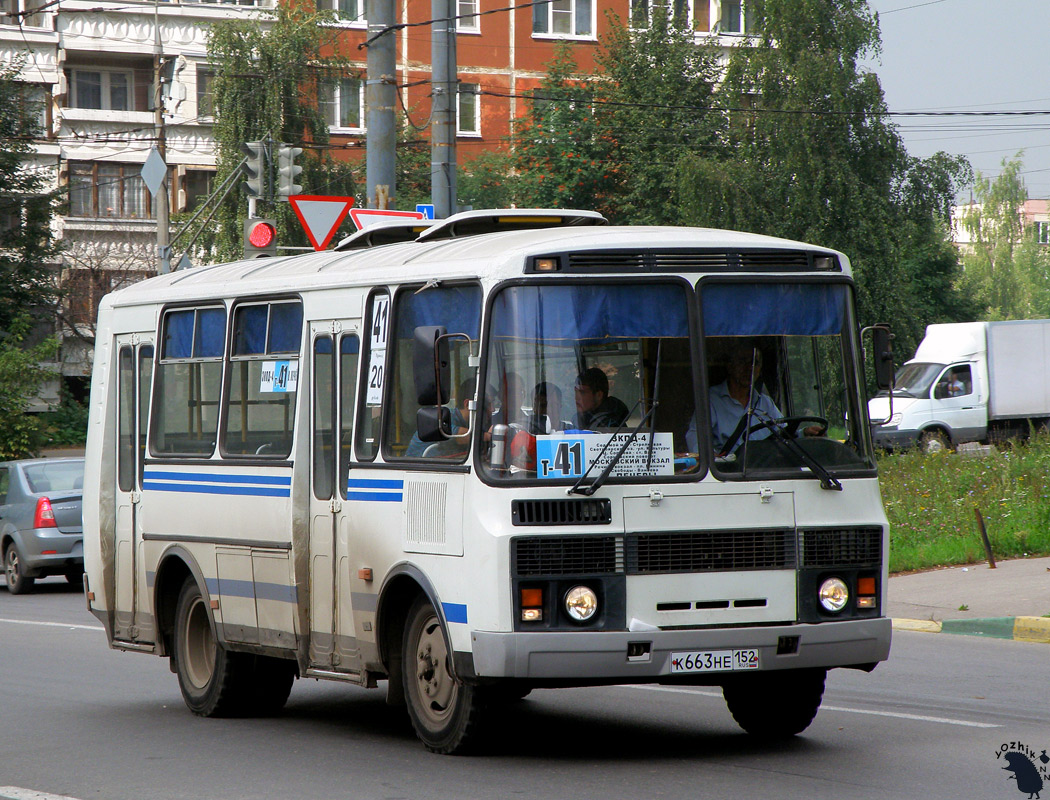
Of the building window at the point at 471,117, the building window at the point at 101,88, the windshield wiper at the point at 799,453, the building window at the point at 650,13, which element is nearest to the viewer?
the windshield wiper at the point at 799,453

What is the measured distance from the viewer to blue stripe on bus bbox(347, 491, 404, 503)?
827 centimetres

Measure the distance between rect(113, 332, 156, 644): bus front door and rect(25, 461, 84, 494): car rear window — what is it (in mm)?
9558

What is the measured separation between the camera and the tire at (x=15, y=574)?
65.9ft

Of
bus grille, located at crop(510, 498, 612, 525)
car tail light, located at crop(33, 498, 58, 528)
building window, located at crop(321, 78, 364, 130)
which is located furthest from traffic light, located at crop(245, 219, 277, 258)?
building window, located at crop(321, 78, 364, 130)

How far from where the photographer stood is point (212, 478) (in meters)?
10.1

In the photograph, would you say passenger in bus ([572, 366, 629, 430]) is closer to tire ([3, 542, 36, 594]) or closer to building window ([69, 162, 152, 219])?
tire ([3, 542, 36, 594])

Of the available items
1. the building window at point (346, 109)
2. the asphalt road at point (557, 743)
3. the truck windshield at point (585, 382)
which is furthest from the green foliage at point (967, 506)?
the building window at point (346, 109)

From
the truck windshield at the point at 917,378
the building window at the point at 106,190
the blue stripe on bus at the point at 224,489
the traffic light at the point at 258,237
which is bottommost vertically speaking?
the truck windshield at the point at 917,378

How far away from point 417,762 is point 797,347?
2773 mm

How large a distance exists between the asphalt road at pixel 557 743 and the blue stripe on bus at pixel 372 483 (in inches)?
52.8

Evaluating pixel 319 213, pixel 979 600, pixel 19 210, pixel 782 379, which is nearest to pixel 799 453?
pixel 782 379

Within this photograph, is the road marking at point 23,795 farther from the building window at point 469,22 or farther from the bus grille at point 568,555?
the building window at point 469,22

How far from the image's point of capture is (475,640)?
742cm

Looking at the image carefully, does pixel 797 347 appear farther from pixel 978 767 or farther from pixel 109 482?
pixel 109 482
